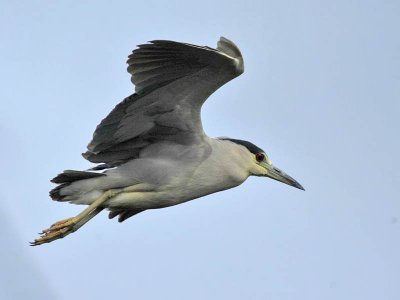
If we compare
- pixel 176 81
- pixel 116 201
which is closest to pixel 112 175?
pixel 116 201

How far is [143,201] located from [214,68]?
1.78 m

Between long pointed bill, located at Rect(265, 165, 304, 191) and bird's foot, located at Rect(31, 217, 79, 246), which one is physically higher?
long pointed bill, located at Rect(265, 165, 304, 191)

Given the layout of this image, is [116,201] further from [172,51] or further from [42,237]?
[172,51]

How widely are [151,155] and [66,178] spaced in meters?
0.96

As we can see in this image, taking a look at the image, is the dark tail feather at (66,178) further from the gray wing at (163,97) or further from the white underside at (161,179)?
the gray wing at (163,97)

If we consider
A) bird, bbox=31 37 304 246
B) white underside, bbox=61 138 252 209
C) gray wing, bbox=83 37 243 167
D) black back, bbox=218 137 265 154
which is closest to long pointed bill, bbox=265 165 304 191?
black back, bbox=218 137 265 154

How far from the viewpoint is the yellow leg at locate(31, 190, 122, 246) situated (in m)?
13.7

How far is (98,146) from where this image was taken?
13.8m

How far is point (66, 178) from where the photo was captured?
13.8m

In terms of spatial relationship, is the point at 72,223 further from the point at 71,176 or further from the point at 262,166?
the point at 262,166

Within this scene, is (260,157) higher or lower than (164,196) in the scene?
higher

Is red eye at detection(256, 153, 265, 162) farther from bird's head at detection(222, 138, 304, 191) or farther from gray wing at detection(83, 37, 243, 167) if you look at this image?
gray wing at detection(83, 37, 243, 167)

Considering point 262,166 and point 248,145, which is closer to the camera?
point 248,145

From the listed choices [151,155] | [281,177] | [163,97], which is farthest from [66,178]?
[281,177]
